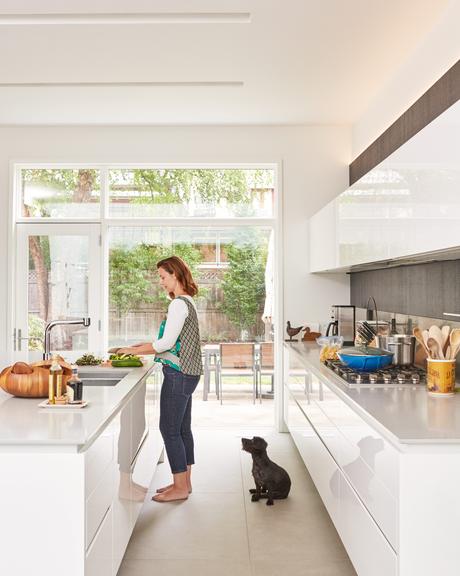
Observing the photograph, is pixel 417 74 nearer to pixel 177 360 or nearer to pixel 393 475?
pixel 177 360

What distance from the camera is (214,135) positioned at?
5.67 m

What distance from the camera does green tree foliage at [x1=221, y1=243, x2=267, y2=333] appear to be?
585cm

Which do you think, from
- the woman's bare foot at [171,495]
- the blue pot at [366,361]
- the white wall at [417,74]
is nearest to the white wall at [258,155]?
the white wall at [417,74]

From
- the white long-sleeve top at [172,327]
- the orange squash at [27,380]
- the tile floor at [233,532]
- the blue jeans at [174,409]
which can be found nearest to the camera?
the orange squash at [27,380]

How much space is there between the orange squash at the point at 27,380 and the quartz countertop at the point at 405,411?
122 cm

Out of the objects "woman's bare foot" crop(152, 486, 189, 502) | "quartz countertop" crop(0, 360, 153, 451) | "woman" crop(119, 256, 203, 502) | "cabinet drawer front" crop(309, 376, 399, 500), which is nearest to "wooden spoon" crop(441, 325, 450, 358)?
"cabinet drawer front" crop(309, 376, 399, 500)

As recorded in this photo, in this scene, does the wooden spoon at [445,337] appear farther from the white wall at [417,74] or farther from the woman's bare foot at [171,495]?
the woman's bare foot at [171,495]

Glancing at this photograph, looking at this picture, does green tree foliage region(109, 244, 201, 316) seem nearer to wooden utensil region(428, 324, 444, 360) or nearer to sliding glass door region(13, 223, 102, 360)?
sliding glass door region(13, 223, 102, 360)

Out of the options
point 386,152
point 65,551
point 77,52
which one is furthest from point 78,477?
point 386,152

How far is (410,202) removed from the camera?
270 cm

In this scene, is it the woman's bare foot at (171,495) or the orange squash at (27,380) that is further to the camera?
the woman's bare foot at (171,495)

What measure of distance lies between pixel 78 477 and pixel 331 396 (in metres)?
1.52

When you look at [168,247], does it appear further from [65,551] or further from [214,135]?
[65,551]

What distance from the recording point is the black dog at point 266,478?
3.73 m
